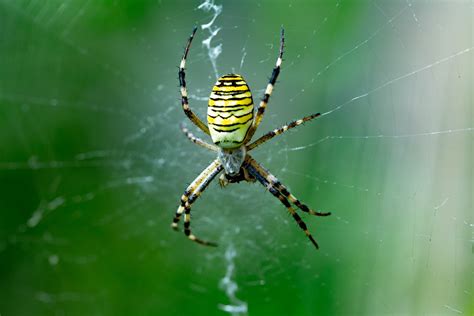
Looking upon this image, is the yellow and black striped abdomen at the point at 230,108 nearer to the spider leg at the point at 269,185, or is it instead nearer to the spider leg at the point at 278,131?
the spider leg at the point at 278,131

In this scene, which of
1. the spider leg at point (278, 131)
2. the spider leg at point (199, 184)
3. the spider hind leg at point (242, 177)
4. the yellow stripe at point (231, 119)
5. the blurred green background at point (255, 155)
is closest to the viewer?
the yellow stripe at point (231, 119)

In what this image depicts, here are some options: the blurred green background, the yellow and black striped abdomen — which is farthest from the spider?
the blurred green background

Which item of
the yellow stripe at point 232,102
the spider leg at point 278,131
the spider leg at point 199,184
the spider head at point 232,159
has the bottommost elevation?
the spider leg at point 199,184

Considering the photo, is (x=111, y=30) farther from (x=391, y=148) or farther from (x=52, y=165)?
(x=391, y=148)

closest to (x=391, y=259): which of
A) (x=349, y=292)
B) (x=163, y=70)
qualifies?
(x=349, y=292)

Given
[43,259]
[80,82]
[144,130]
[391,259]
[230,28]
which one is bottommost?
[43,259]

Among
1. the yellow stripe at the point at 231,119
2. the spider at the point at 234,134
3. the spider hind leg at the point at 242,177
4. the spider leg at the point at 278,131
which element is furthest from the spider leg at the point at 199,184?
the yellow stripe at the point at 231,119

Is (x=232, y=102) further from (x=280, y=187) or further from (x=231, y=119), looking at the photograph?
(x=280, y=187)

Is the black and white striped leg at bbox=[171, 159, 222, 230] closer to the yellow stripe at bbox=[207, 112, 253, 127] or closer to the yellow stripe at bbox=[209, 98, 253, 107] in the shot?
the yellow stripe at bbox=[207, 112, 253, 127]
